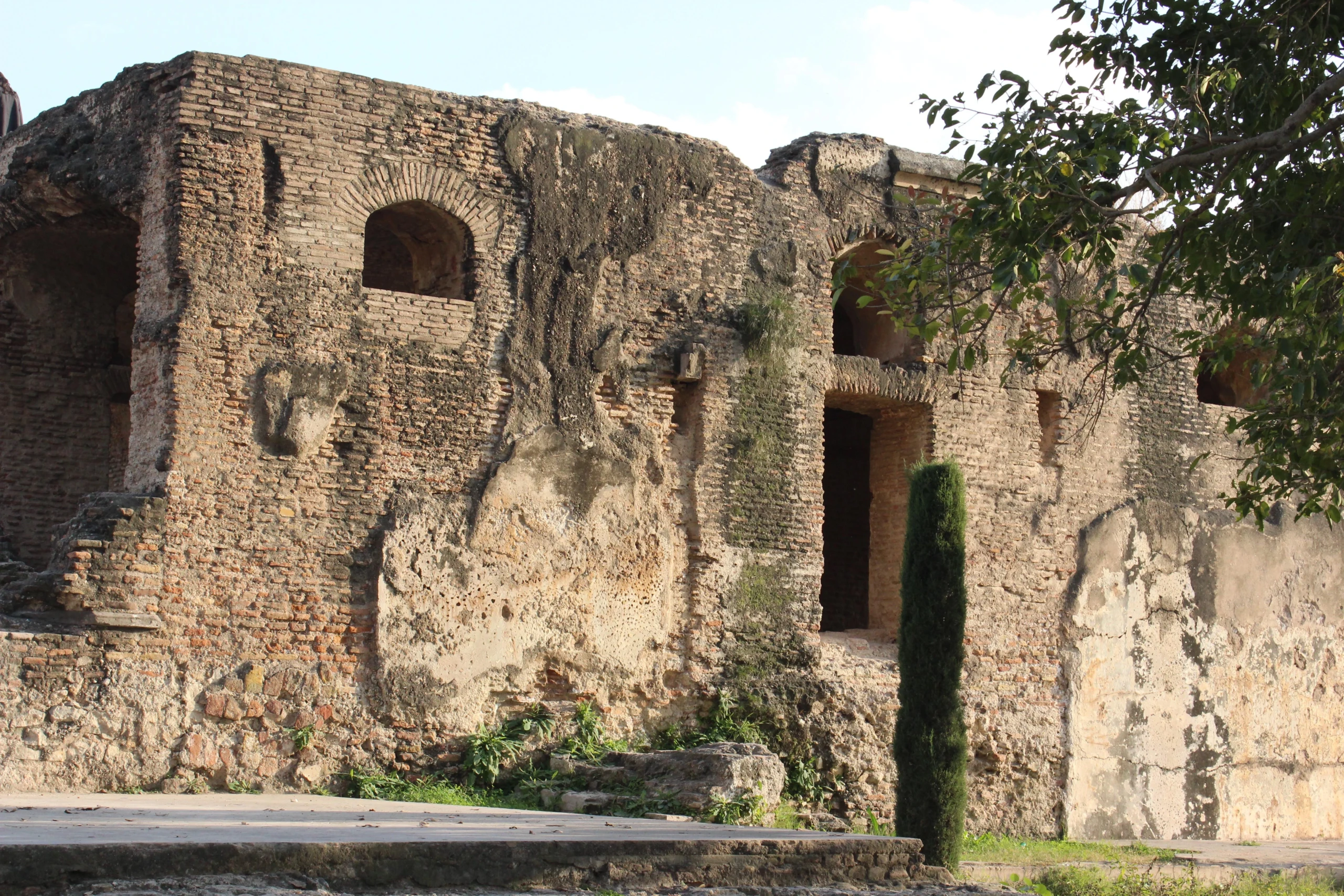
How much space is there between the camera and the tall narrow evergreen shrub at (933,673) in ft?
33.7

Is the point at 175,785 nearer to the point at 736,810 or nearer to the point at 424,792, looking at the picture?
the point at 424,792

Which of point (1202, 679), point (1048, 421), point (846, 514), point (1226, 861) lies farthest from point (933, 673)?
point (846, 514)

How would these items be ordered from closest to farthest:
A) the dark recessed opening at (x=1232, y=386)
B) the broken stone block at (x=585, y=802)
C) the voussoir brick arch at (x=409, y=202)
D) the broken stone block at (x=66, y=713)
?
the broken stone block at (x=66, y=713)
the broken stone block at (x=585, y=802)
the voussoir brick arch at (x=409, y=202)
the dark recessed opening at (x=1232, y=386)

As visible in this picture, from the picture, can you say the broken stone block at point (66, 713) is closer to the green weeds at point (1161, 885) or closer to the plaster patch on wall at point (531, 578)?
the plaster patch on wall at point (531, 578)

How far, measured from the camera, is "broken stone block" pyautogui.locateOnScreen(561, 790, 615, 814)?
392 inches

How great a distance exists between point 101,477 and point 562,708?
429 centimetres

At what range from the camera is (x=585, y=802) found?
32.9 feet

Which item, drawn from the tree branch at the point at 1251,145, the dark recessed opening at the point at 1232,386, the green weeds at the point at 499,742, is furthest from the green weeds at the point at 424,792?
the dark recessed opening at the point at 1232,386

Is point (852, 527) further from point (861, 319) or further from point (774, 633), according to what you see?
point (774, 633)

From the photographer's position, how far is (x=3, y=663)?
31.2 ft

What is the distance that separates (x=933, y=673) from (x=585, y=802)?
2528 mm

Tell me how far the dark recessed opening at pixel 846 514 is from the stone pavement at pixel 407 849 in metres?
7.50

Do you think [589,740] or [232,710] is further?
[589,740]

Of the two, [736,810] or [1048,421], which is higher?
[1048,421]
